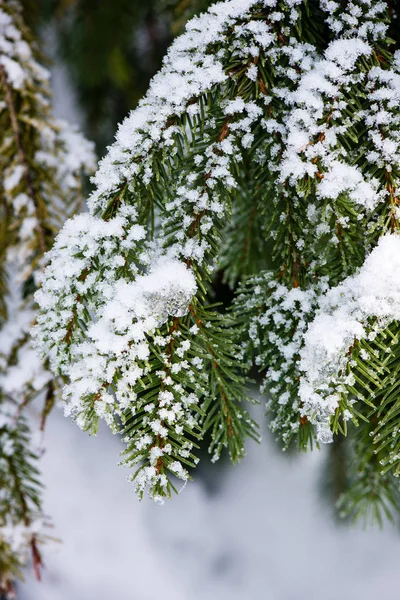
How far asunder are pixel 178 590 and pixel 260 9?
94.0 inches

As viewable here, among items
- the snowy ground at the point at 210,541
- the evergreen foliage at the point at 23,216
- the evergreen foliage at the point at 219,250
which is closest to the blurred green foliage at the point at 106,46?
the evergreen foliage at the point at 23,216

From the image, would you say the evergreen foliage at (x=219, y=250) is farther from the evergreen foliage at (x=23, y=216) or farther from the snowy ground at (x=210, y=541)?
the snowy ground at (x=210, y=541)

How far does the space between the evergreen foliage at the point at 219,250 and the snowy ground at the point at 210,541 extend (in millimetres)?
1661

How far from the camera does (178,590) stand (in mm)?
2195

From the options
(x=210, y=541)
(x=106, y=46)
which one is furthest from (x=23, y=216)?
(x=210, y=541)

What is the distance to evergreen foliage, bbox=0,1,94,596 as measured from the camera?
92 centimetres

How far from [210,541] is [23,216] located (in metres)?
1.97

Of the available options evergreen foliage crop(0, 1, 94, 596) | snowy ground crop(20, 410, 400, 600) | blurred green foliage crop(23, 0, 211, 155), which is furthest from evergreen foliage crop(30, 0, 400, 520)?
snowy ground crop(20, 410, 400, 600)

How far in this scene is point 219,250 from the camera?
1.85 ft

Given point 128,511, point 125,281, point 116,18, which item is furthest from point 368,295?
point 128,511

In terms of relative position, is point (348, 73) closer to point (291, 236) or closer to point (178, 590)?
point (291, 236)

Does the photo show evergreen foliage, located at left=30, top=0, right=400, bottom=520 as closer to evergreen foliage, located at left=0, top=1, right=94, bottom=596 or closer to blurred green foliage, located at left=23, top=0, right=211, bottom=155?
evergreen foliage, located at left=0, top=1, right=94, bottom=596

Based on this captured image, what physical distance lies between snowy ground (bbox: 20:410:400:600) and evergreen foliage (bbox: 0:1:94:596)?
122cm

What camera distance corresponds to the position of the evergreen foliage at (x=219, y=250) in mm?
483
